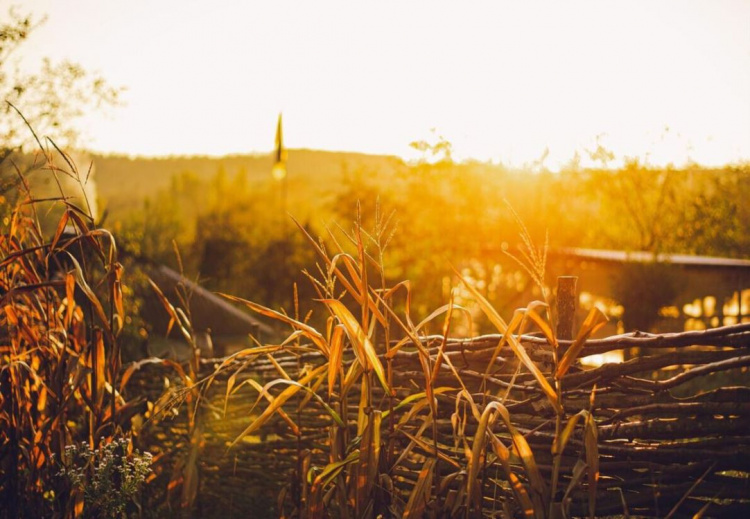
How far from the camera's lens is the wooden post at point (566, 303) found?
2.08 meters

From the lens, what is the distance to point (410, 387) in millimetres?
2471

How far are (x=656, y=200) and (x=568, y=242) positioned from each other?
7361mm

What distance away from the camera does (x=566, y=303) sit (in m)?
2.15

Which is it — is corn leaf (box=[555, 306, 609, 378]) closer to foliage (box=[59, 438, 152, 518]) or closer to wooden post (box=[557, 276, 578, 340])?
wooden post (box=[557, 276, 578, 340])

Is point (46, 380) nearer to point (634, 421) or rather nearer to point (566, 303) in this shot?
point (566, 303)

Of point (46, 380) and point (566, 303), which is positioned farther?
point (46, 380)

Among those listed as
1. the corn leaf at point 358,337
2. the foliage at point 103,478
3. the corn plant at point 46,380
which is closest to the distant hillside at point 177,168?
the corn plant at point 46,380

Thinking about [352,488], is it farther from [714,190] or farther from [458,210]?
[714,190]

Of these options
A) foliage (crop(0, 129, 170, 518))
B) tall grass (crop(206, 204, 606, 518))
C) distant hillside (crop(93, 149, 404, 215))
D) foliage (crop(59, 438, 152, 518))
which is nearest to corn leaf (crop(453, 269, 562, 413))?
tall grass (crop(206, 204, 606, 518))

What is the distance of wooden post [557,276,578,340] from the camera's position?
208 cm

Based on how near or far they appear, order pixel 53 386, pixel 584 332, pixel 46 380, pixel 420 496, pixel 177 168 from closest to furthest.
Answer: pixel 584 332 < pixel 420 496 < pixel 53 386 < pixel 46 380 < pixel 177 168

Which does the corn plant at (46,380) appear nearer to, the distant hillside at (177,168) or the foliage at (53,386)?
the foliage at (53,386)

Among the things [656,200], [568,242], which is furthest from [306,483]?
[656,200]

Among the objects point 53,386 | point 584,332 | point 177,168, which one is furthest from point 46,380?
point 177,168
